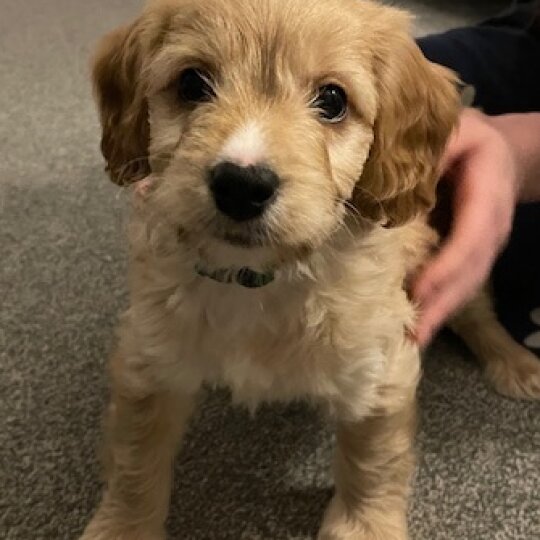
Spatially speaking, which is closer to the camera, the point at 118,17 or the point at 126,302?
the point at 126,302

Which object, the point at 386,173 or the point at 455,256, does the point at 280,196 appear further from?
the point at 455,256

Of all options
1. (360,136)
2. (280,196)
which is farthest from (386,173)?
(280,196)

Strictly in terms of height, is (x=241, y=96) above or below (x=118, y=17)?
above

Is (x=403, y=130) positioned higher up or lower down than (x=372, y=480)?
higher up

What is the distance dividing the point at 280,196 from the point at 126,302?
0.80 m

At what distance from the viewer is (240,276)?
1.03 m

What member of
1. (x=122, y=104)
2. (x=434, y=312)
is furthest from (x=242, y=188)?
(x=434, y=312)

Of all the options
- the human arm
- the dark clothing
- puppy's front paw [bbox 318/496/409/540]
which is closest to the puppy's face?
the human arm

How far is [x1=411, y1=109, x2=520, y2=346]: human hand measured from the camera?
125 centimetres

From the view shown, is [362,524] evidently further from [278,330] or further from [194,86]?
[194,86]

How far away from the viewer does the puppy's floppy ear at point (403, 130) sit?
3.26 ft

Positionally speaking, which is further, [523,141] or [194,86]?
[523,141]

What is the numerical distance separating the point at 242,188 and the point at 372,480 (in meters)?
0.54

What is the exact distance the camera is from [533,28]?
67.4 inches
